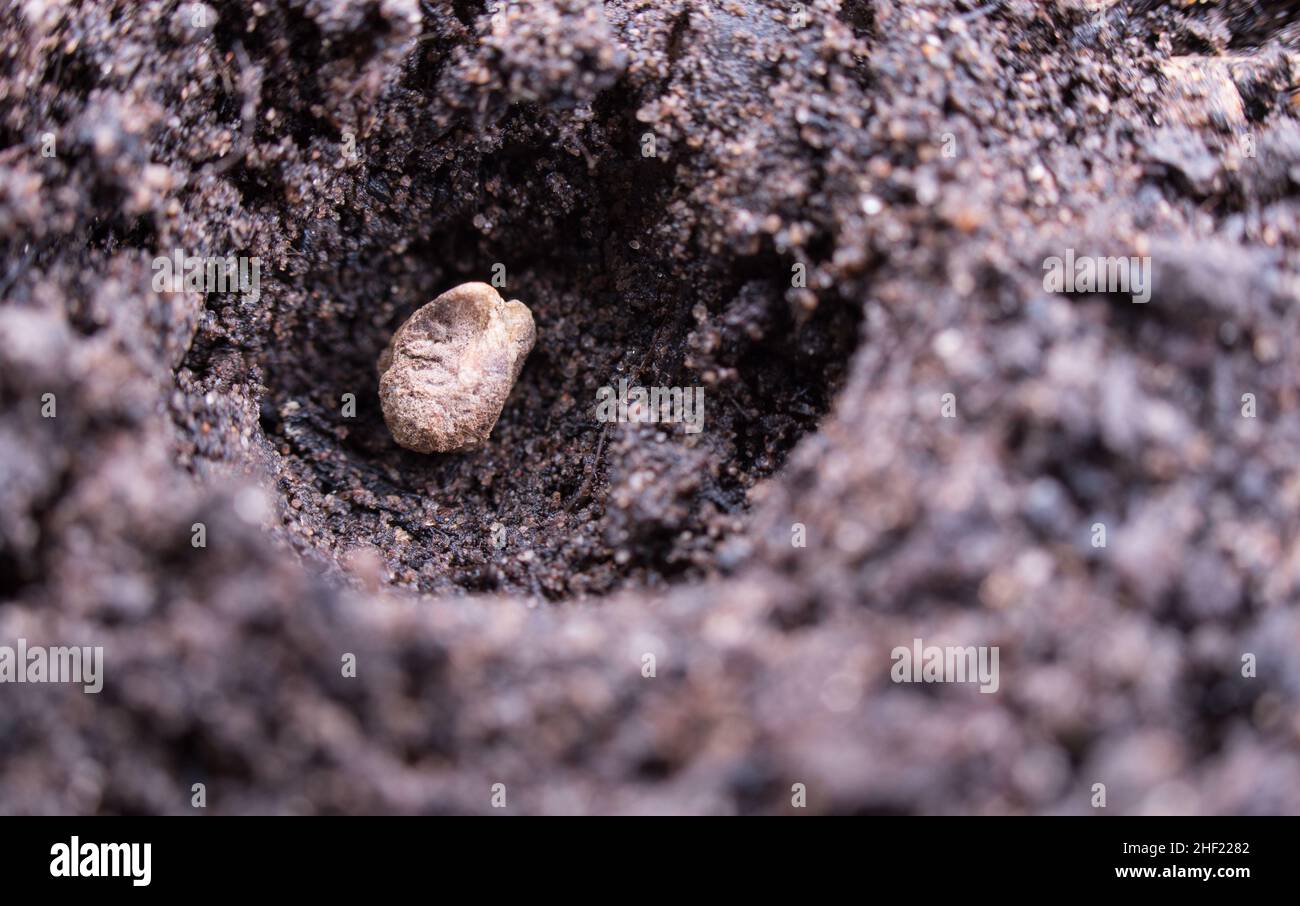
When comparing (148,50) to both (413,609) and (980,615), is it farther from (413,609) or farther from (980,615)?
(980,615)

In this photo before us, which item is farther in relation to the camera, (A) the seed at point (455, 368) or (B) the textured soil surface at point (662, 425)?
(A) the seed at point (455, 368)

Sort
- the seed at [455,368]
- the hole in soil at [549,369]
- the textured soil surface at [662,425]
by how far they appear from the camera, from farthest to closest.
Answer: the seed at [455,368] → the hole in soil at [549,369] → the textured soil surface at [662,425]

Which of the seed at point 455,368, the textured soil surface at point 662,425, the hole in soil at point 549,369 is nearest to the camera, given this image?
the textured soil surface at point 662,425

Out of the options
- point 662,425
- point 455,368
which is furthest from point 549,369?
point 662,425

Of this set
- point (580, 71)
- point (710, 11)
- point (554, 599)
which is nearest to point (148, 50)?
point (580, 71)

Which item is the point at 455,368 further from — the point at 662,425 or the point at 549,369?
the point at 662,425
